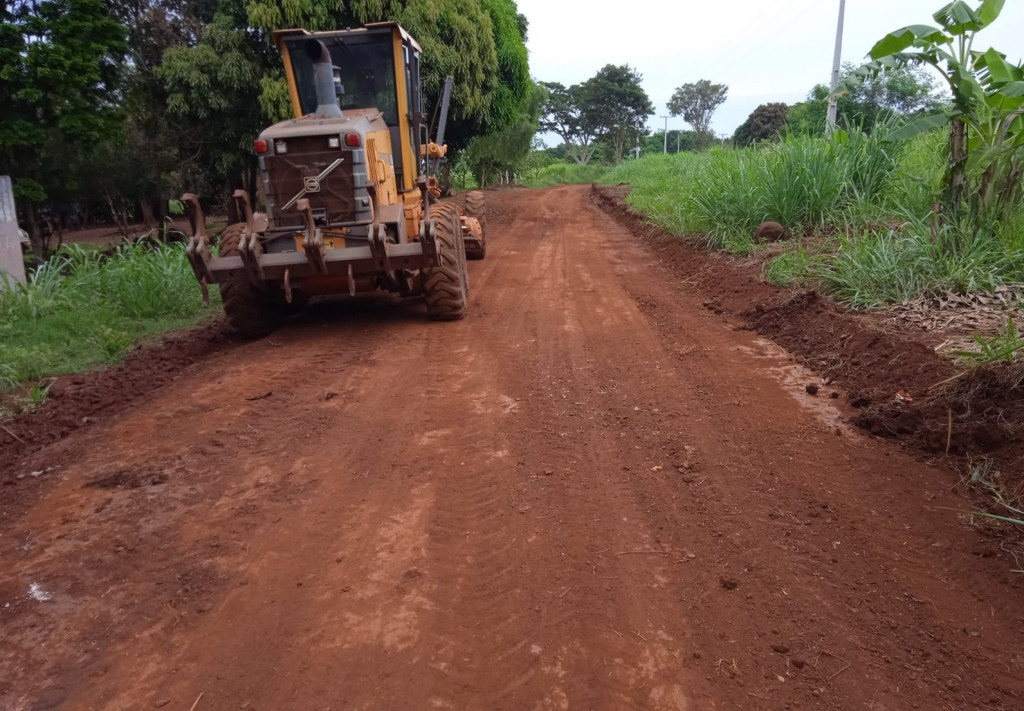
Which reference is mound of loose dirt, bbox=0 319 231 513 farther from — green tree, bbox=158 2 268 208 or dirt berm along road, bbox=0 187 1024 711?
green tree, bbox=158 2 268 208

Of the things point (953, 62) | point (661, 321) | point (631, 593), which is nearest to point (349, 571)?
point (631, 593)

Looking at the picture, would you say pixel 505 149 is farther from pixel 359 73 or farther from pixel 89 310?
pixel 89 310

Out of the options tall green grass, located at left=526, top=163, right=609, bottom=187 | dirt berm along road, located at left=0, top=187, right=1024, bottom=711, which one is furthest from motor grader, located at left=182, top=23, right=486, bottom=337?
tall green grass, located at left=526, top=163, right=609, bottom=187

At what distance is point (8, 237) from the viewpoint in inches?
348

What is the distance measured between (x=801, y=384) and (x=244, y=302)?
5277mm

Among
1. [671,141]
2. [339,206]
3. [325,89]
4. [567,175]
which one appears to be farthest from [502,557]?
[671,141]

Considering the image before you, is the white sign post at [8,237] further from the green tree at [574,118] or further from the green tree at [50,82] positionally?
the green tree at [574,118]

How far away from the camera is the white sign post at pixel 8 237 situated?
878 cm

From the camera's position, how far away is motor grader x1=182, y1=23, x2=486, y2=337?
639cm

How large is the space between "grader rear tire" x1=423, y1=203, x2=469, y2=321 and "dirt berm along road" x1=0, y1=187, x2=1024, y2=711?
5.73 feet

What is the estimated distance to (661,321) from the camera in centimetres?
699

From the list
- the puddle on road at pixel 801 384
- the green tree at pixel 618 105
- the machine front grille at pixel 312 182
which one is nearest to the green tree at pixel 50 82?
the machine front grille at pixel 312 182

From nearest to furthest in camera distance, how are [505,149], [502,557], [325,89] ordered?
[502,557]
[325,89]
[505,149]

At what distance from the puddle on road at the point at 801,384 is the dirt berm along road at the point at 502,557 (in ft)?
0.11
